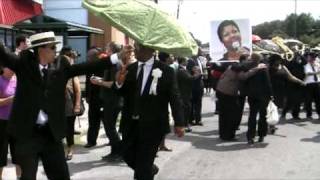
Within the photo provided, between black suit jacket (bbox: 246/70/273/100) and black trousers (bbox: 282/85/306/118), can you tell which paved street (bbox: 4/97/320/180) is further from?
black trousers (bbox: 282/85/306/118)

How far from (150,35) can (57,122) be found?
4.81ft

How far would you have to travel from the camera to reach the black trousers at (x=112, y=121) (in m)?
9.77

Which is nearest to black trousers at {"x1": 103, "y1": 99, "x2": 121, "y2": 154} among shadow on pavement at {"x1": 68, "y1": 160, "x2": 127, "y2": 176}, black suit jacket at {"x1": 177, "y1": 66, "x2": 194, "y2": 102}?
shadow on pavement at {"x1": 68, "y1": 160, "x2": 127, "y2": 176}

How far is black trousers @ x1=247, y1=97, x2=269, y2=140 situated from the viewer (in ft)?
38.4

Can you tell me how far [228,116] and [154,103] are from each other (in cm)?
597

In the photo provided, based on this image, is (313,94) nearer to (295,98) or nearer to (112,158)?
(295,98)

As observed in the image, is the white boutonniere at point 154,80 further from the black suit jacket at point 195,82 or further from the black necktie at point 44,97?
the black suit jacket at point 195,82

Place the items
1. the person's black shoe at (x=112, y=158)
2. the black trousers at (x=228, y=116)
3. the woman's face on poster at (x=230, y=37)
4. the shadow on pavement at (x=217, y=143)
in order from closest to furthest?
the person's black shoe at (x=112, y=158)
the shadow on pavement at (x=217, y=143)
the black trousers at (x=228, y=116)
the woman's face on poster at (x=230, y=37)

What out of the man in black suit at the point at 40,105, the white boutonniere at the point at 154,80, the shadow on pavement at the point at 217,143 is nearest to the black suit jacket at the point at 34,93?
the man in black suit at the point at 40,105

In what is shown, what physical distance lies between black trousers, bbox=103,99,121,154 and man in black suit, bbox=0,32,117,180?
14.1 feet

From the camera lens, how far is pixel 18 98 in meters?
5.32

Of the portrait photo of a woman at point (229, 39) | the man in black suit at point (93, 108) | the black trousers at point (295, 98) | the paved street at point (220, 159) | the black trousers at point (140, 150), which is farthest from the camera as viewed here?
the black trousers at point (295, 98)

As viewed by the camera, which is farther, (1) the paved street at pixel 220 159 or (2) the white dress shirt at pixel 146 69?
(1) the paved street at pixel 220 159

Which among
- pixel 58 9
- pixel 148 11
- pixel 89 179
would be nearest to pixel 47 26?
pixel 89 179
